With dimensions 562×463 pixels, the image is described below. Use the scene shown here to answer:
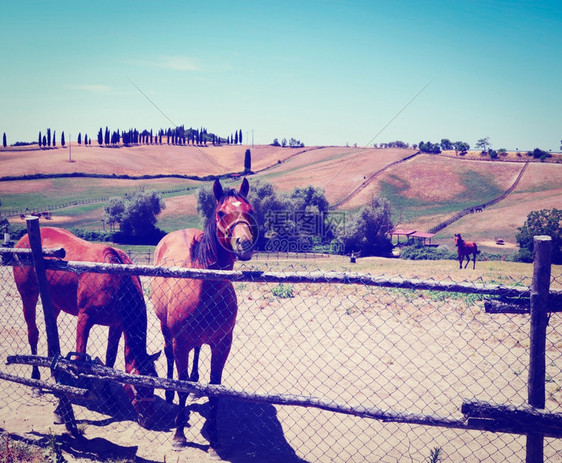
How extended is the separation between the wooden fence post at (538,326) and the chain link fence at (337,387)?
127 millimetres

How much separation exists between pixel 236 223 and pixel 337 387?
3618mm

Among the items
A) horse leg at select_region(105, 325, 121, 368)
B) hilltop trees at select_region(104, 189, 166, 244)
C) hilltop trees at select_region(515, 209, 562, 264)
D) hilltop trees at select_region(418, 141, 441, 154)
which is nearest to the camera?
horse leg at select_region(105, 325, 121, 368)

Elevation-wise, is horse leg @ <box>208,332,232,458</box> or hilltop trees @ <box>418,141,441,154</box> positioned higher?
hilltop trees @ <box>418,141,441,154</box>

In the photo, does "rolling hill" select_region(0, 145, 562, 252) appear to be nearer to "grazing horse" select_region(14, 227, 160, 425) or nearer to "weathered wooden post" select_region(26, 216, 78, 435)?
"grazing horse" select_region(14, 227, 160, 425)

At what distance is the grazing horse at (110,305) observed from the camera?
4.58m

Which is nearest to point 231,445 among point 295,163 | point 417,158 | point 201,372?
point 201,372

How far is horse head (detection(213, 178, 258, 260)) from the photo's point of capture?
3742 millimetres

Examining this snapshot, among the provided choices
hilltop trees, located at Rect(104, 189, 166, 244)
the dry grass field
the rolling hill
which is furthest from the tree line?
the dry grass field

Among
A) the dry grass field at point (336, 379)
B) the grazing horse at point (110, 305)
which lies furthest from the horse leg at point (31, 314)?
the dry grass field at point (336, 379)

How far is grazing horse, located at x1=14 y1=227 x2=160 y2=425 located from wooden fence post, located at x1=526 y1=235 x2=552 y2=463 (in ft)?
12.5

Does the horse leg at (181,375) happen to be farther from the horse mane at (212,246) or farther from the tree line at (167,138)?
the tree line at (167,138)

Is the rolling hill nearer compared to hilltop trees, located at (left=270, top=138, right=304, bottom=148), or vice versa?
the rolling hill

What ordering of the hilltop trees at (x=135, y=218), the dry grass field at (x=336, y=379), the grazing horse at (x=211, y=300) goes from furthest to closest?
the hilltop trees at (x=135, y=218), the dry grass field at (x=336, y=379), the grazing horse at (x=211, y=300)

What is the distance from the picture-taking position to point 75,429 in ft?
14.6
